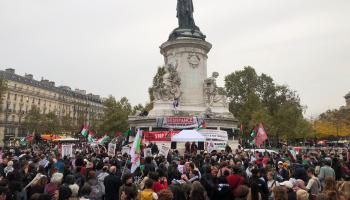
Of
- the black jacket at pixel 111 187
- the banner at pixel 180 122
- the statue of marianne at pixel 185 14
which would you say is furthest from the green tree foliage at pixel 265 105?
the black jacket at pixel 111 187

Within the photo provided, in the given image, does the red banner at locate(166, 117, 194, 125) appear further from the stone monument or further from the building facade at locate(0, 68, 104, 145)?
the building facade at locate(0, 68, 104, 145)

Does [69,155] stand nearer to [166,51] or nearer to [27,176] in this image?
[27,176]

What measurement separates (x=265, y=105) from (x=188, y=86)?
36607 millimetres

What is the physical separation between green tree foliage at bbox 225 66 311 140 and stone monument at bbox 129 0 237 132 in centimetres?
2123

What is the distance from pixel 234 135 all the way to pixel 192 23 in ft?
45.8

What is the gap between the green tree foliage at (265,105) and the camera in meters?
58.2

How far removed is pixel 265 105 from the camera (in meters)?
70.6

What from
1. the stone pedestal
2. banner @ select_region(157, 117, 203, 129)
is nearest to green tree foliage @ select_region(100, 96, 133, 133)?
the stone pedestal

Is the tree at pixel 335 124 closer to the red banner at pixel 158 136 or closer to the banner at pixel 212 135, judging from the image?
the banner at pixel 212 135

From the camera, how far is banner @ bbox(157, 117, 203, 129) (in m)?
31.8

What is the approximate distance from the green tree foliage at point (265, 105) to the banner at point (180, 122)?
1067 inches

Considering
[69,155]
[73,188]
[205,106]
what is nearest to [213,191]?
[73,188]

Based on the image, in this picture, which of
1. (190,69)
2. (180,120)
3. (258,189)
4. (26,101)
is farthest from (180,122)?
(26,101)

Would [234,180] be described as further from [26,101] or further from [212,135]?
[26,101]
